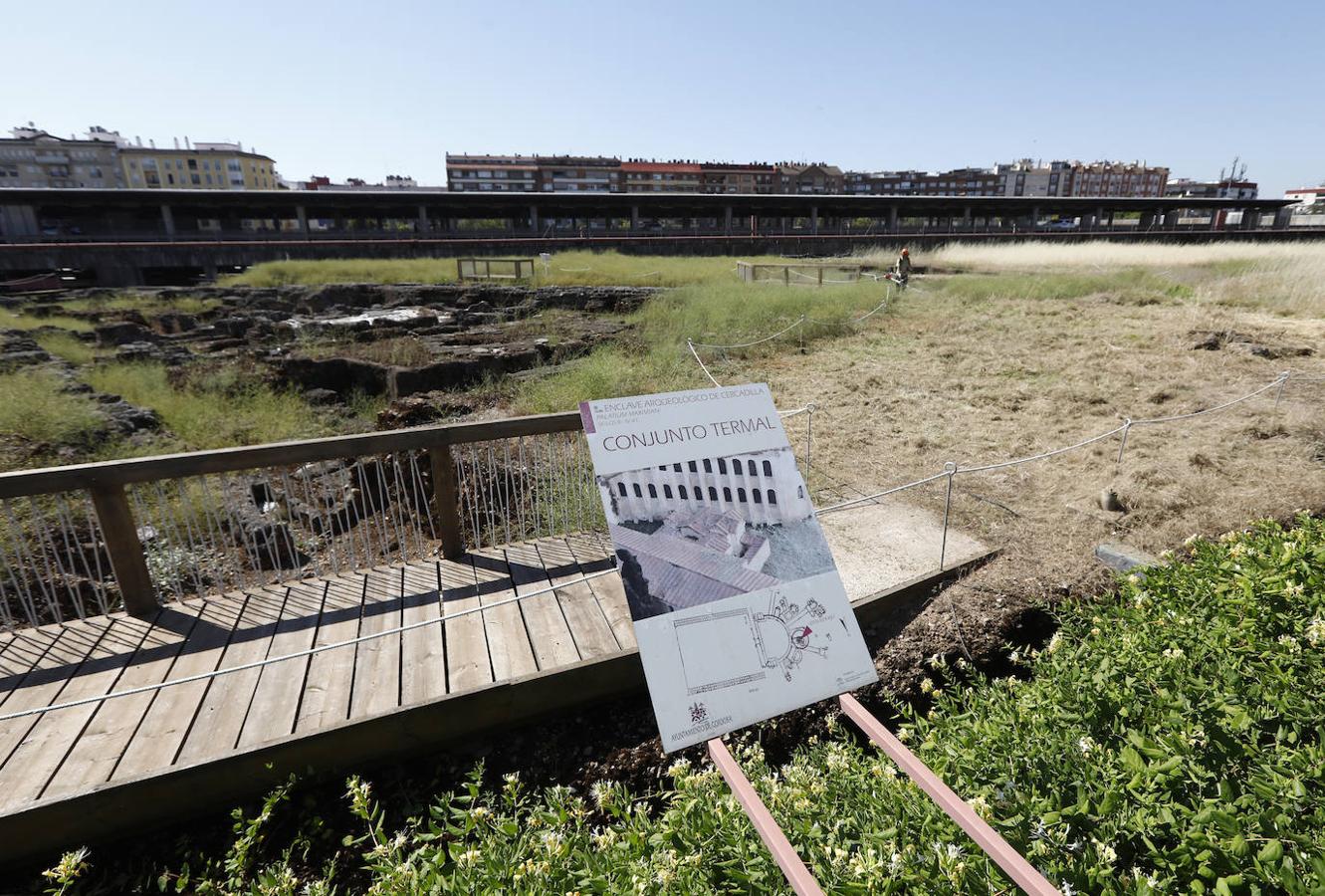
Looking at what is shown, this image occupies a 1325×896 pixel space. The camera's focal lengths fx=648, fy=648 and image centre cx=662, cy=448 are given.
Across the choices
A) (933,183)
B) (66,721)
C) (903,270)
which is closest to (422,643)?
(66,721)

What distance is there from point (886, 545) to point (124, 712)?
15.8 feet

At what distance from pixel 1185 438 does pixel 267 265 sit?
32696mm

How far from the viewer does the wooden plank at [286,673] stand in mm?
3115

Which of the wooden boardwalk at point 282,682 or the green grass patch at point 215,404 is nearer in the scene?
the wooden boardwalk at point 282,682

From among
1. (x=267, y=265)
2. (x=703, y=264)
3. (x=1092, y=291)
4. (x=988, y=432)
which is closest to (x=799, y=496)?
(x=988, y=432)

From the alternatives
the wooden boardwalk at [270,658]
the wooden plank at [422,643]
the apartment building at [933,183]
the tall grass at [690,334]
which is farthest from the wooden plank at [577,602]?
the apartment building at [933,183]

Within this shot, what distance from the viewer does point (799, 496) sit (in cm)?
262

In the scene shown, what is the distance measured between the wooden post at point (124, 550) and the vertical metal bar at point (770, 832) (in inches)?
136

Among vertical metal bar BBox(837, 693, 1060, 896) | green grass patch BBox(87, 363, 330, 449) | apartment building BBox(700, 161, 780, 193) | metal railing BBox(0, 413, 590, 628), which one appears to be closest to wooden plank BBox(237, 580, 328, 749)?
metal railing BBox(0, 413, 590, 628)

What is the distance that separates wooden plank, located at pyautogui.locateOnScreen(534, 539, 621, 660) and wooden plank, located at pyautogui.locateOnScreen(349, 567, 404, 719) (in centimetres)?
96

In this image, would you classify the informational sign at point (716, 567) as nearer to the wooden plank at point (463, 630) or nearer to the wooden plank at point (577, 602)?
the wooden plank at point (463, 630)

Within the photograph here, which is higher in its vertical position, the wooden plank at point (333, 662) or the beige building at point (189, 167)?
the beige building at point (189, 167)

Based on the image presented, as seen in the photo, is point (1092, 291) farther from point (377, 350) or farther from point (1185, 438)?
point (377, 350)

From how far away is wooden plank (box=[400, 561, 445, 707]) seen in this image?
338 cm
